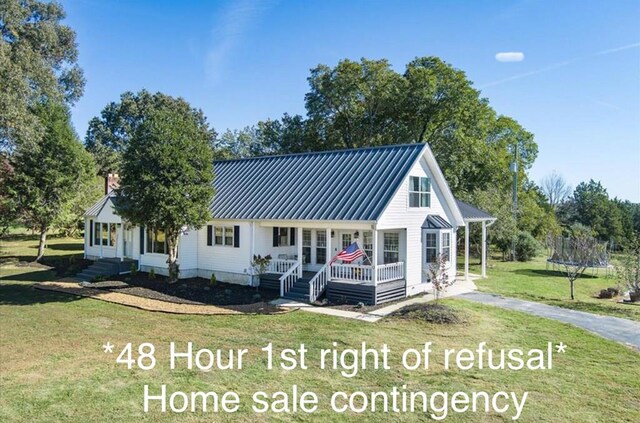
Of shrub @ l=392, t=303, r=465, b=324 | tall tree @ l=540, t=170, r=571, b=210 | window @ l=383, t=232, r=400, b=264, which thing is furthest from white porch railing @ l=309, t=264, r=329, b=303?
tall tree @ l=540, t=170, r=571, b=210

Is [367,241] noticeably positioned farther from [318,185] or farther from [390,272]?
[318,185]

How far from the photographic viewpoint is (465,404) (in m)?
7.77

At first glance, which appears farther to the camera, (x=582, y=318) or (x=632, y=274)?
(x=632, y=274)

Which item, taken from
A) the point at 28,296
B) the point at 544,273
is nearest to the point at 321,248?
the point at 28,296

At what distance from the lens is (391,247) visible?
19500 millimetres

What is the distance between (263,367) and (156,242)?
15364mm

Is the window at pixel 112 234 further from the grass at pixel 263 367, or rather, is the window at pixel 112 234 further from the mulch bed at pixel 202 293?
the grass at pixel 263 367

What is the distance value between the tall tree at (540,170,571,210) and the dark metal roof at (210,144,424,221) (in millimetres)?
73164

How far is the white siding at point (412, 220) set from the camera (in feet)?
58.1

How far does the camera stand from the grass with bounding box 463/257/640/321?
16328mm

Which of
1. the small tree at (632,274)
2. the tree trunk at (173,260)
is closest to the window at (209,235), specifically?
the tree trunk at (173,260)

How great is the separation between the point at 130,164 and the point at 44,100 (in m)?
19.3

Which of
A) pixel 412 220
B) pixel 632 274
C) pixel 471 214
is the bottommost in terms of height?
pixel 632 274

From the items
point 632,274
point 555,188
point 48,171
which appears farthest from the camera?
point 555,188
